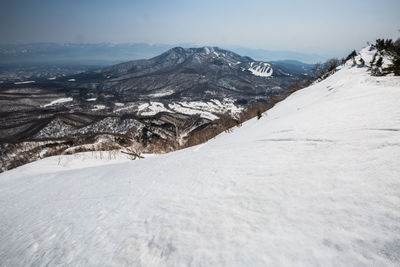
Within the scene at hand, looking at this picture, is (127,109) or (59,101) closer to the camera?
(127,109)

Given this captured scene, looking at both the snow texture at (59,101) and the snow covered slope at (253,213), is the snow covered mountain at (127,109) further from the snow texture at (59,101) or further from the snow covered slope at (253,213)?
the snow covered slope at (253,213)

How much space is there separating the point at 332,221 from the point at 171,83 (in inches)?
7089

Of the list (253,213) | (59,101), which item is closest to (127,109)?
(59,101)

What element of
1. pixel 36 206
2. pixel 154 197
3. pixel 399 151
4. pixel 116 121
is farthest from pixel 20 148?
pixel 399 151

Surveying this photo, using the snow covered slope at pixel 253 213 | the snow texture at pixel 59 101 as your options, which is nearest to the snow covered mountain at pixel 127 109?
the snow texture at pixel 59 101

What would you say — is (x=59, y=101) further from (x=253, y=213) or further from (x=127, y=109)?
(x=253, y=213)

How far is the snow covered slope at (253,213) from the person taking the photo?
1.35 m

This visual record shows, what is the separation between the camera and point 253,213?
180cm

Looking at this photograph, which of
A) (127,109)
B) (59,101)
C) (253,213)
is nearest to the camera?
(253,213)

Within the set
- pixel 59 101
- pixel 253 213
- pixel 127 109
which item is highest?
pixel 253 213

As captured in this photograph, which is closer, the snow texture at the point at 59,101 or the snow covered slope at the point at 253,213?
the snow covered slope at the point at 253,213

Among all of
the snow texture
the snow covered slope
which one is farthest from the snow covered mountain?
the snow covered slope

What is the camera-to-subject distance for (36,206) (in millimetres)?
3596

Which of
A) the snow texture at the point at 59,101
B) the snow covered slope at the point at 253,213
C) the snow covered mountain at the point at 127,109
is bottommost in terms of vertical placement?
the snow texture at the point at 59,101
